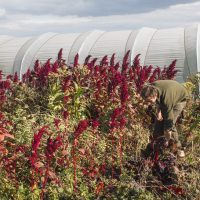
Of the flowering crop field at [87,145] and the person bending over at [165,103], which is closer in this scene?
the flowering crop field at [87,145]

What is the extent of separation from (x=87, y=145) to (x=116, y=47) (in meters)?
7.85

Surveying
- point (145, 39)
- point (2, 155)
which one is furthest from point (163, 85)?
point (145, 39)

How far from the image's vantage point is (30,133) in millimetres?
5367

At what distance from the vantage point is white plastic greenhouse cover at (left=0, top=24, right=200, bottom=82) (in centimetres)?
1177

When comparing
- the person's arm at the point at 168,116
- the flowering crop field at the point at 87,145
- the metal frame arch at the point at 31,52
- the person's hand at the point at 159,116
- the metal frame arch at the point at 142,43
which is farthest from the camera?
the metal frame arch at the point at 31,52

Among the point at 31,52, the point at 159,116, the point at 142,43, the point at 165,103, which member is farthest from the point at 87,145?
the point at 31,52

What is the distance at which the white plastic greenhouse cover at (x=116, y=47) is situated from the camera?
38.6 feet

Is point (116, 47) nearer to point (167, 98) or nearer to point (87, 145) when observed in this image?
point (167, 98)

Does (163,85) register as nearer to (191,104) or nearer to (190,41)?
(191,104)

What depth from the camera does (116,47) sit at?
42.6ft

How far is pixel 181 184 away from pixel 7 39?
12507mm

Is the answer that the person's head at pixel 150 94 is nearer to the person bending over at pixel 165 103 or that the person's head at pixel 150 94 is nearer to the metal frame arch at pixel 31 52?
the person bending over at pixel 165 103

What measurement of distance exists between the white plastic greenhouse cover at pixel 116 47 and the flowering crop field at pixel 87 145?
13.4 feet

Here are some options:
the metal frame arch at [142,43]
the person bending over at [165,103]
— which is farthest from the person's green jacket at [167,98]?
the metal frame arch at [142,43]
